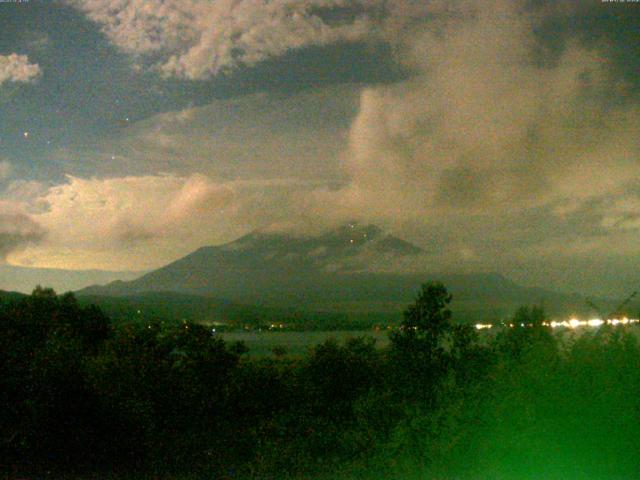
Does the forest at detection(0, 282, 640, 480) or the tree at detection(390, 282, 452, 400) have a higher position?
the tree at detection(390, 282, 452, 400)

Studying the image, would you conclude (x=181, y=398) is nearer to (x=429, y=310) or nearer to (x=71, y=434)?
(x=71, y=434)

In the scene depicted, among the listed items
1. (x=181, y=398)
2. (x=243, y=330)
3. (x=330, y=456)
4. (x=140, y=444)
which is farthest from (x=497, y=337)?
(x=243, y=330)

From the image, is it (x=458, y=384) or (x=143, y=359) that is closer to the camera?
(x=458, y=384)

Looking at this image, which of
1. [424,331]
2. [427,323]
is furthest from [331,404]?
[427,323]

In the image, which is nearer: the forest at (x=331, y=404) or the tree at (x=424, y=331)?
the forest at (x=331, y=404)

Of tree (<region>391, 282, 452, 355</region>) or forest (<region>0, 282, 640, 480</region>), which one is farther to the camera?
tree (<region>391, 282, 452, 355</region>)

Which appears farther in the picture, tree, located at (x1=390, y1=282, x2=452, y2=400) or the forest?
tree, located at (x1=390, y1=282, x2=452, y2=400)

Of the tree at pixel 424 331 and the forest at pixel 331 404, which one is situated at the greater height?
the tree at pixel 424 331

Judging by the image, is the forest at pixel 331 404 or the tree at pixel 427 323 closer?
the forest at pixel 331 404
